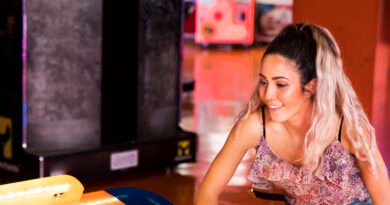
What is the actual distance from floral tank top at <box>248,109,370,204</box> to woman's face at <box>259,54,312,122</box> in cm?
16

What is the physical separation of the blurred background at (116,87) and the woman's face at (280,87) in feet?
4.61

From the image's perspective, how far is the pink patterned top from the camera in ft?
6.41

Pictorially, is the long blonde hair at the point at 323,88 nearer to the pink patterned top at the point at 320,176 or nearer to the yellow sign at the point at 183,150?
the pink patterned top at the point at 320,176

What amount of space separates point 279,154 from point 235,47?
422 inches

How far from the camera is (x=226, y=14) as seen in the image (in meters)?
12.2

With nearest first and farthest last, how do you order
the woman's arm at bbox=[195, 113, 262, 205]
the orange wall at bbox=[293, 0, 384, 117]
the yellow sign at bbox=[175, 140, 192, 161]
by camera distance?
the woman's arm at bbox=[195, 113, 262, 205] → the orange wall at bbox=[293, 0, 384, 117] → the yellow sign at bbox=[175, 140, 192, 161]

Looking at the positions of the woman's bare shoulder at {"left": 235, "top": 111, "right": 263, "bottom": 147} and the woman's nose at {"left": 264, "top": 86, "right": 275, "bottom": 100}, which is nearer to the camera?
the woman's nose at {"left": 264, "top": 86, "right": 275, "bottom": 100}

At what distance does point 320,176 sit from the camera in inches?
77.0

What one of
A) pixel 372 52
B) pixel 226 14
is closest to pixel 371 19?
pixel 372 52

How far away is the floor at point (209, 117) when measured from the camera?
363 centimetres

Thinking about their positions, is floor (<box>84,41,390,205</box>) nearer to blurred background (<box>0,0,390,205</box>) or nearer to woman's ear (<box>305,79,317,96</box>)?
blurred background (<box>0,0,390,205</box>)

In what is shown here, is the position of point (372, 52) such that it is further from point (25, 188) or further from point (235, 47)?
point (235, 47)

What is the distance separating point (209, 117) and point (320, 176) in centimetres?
396

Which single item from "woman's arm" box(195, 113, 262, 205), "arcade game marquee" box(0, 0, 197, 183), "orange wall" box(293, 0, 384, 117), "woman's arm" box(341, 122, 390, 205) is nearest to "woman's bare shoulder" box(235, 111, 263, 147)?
"woman's arm" box(195, 113, 262, 205)
